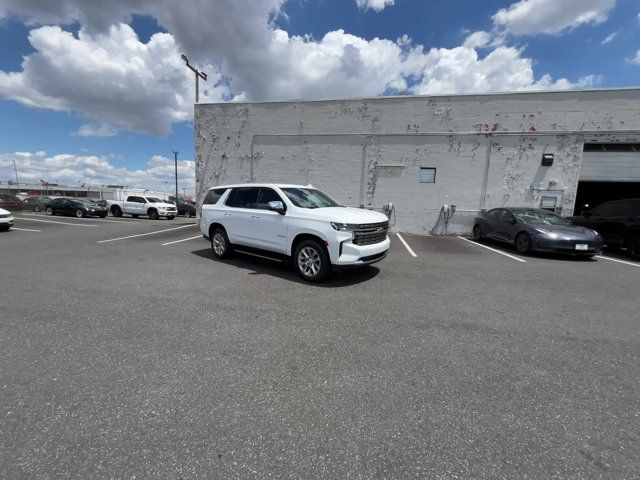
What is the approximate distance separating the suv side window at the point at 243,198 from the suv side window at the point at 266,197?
147 millimetres

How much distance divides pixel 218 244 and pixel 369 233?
12.9 ft

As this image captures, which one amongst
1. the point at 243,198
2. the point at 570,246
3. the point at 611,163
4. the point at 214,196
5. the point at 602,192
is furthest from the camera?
the point at 602,192

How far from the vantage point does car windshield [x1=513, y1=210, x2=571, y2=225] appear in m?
8.88

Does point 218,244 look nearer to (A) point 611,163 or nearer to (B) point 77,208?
(A) point 611,163

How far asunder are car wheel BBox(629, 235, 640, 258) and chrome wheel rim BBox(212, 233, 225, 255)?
11.4m

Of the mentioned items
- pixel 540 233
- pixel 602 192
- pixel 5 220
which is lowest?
pixel 5 220

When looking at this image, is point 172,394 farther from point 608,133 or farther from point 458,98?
point 608,133

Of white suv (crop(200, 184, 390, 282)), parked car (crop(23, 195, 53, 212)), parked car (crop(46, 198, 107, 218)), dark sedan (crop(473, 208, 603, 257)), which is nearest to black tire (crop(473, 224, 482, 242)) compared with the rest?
dark sedan (crop(473, 208, 603, 257))

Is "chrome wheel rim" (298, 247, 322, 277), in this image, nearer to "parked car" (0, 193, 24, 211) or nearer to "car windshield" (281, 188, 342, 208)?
"car windshield" (281, 188, 342, 208)

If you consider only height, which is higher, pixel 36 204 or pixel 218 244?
pixel 36 204

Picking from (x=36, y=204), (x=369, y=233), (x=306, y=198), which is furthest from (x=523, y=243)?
(x=36, y=204)

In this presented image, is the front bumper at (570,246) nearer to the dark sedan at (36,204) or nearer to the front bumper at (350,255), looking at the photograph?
the front bumper at (350,255)

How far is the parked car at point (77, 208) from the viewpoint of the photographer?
20781 millimetres

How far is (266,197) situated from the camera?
6289 mm
